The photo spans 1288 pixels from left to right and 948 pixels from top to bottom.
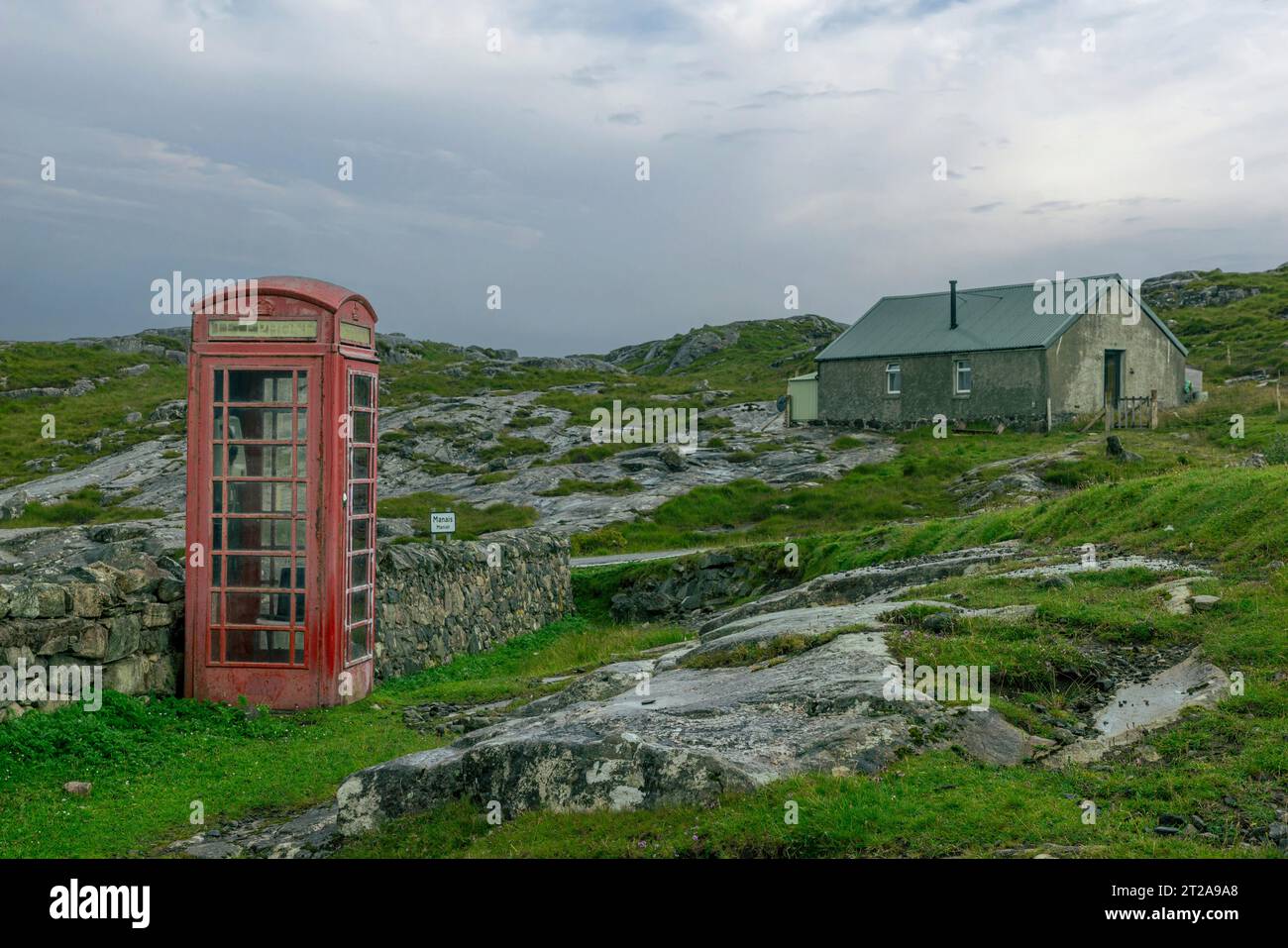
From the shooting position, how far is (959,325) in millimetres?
49250

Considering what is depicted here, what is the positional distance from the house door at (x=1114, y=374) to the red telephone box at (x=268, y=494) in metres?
41.9

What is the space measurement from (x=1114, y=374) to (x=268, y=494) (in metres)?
43.0

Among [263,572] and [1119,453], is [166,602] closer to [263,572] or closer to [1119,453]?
[263,572]

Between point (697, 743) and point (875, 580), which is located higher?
point (875, 580)

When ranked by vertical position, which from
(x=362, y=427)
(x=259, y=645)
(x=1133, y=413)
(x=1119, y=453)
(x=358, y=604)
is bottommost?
(x=259, y=645)

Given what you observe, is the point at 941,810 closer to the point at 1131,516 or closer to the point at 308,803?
the point at 308,803

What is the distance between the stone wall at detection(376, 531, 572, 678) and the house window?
2962 centimetres

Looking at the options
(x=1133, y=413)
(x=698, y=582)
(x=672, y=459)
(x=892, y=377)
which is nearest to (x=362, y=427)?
(x=698, y=582)

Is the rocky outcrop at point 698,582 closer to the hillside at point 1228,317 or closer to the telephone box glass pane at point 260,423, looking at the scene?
the telephone box glass pane at point 260,423

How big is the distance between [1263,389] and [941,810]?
2020 inches

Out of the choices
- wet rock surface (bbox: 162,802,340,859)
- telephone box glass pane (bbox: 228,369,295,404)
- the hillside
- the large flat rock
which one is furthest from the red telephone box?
the hillside

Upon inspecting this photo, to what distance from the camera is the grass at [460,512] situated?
120ft
